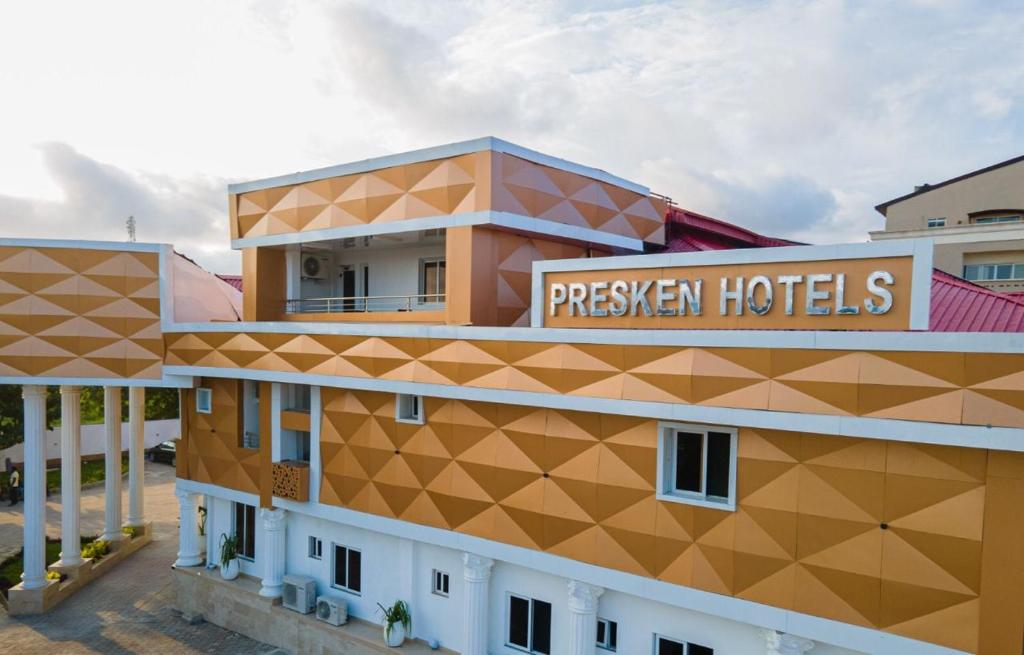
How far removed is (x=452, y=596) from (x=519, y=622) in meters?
1.97

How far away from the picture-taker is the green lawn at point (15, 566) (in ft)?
78.2

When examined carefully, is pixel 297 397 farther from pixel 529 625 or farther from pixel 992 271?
pixel 992 271

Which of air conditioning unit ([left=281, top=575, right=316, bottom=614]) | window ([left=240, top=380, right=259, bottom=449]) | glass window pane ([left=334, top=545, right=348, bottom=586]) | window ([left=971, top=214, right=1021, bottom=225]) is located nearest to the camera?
air conditioning unit ([left=281, top=575, right=316, bottom=614])

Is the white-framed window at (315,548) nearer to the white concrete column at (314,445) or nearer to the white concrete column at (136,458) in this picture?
the white concrete column at (314,445)

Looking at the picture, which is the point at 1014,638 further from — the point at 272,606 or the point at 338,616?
the point at 272,606

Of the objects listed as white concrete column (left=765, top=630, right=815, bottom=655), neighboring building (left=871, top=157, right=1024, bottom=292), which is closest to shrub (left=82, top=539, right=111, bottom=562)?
white concrete column (left=765, top=630, right=815, bottom=655)

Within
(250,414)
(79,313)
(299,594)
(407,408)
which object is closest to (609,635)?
(407,408)

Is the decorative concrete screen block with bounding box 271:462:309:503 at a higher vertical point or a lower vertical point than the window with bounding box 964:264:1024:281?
lower

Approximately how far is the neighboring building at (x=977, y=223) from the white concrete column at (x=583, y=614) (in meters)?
26.3

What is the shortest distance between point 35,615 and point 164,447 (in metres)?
26.7

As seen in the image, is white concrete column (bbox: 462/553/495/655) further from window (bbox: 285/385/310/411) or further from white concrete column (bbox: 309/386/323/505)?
window (bbox: 285/385/310/411)

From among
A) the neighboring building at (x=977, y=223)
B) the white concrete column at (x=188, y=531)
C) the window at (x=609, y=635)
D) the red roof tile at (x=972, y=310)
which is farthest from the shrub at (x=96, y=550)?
the neighboring building at (x=977, y=223)

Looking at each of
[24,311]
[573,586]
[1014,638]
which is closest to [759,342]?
[1014,638]

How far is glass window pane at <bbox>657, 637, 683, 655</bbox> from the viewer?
43.0ft
